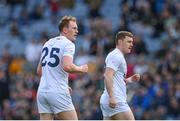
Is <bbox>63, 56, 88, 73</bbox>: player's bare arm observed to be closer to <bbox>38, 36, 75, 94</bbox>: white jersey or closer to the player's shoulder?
<bbox>38, 36, 75, 94</bbox>: white jersey

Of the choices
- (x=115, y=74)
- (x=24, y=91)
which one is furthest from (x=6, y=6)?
(x=115, y=74)

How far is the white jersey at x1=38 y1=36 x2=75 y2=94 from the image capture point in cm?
1199

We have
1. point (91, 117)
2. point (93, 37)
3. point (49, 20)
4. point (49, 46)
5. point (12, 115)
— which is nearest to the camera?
point (49, 46)

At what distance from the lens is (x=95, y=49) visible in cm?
2316

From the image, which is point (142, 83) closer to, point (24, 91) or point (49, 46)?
point (24, 91)

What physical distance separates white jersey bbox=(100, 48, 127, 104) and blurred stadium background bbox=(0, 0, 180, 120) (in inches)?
140

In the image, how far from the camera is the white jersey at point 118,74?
12.6m

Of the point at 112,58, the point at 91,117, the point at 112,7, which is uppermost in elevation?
the point at 112,7

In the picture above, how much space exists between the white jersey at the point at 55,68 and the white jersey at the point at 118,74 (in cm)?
85

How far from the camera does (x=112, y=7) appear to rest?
27.0 metres

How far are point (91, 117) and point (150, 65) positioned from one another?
274cm

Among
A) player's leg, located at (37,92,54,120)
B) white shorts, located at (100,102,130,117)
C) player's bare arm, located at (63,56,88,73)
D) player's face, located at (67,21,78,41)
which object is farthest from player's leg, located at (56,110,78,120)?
player's face, located at (67,21,78,41)

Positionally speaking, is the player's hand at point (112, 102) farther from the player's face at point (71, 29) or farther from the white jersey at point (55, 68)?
the player's face at point (71, 29)

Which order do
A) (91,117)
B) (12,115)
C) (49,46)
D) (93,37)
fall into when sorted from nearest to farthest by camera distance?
(49,46) < (91,117) < (12,115) < (93,37)
